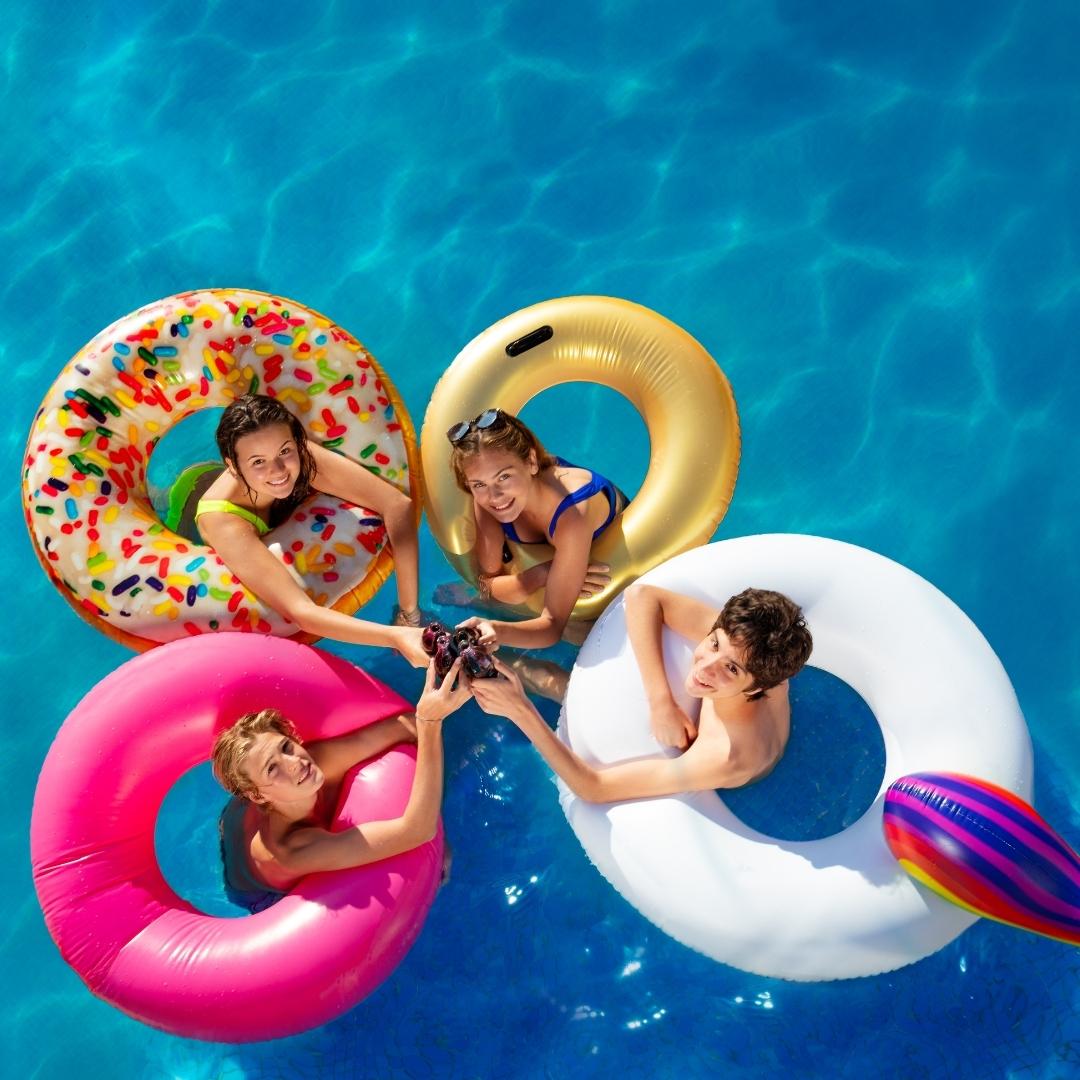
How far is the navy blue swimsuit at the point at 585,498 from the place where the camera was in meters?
3.69

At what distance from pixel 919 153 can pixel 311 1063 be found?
14.4 ft

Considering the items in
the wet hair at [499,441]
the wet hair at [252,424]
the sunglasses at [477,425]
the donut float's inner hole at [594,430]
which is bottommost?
the wet hair at [499,441]

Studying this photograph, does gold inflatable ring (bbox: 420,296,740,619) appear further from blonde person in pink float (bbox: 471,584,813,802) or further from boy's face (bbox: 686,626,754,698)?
boy's face (bbox: 686,626,754,698)

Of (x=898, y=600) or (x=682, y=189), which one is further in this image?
(x=682, y=189)

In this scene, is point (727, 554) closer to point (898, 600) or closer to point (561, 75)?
point (898, 600)

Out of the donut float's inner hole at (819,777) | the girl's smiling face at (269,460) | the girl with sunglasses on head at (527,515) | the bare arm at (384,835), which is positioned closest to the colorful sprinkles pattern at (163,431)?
the girl's smiling face at (269,460)

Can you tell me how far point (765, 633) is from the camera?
3.10 metres

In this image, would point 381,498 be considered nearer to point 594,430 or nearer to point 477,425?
point 477,425

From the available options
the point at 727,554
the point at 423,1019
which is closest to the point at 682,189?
the point at 727,554

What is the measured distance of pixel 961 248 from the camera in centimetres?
503

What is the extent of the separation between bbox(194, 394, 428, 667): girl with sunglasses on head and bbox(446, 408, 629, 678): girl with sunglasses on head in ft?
0.85

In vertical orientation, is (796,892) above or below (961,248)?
below

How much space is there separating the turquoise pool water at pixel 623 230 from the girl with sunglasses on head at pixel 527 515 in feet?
2.06

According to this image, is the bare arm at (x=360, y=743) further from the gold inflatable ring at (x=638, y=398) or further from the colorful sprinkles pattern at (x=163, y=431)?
the gold inflatable ring at (x=638, y=398)
